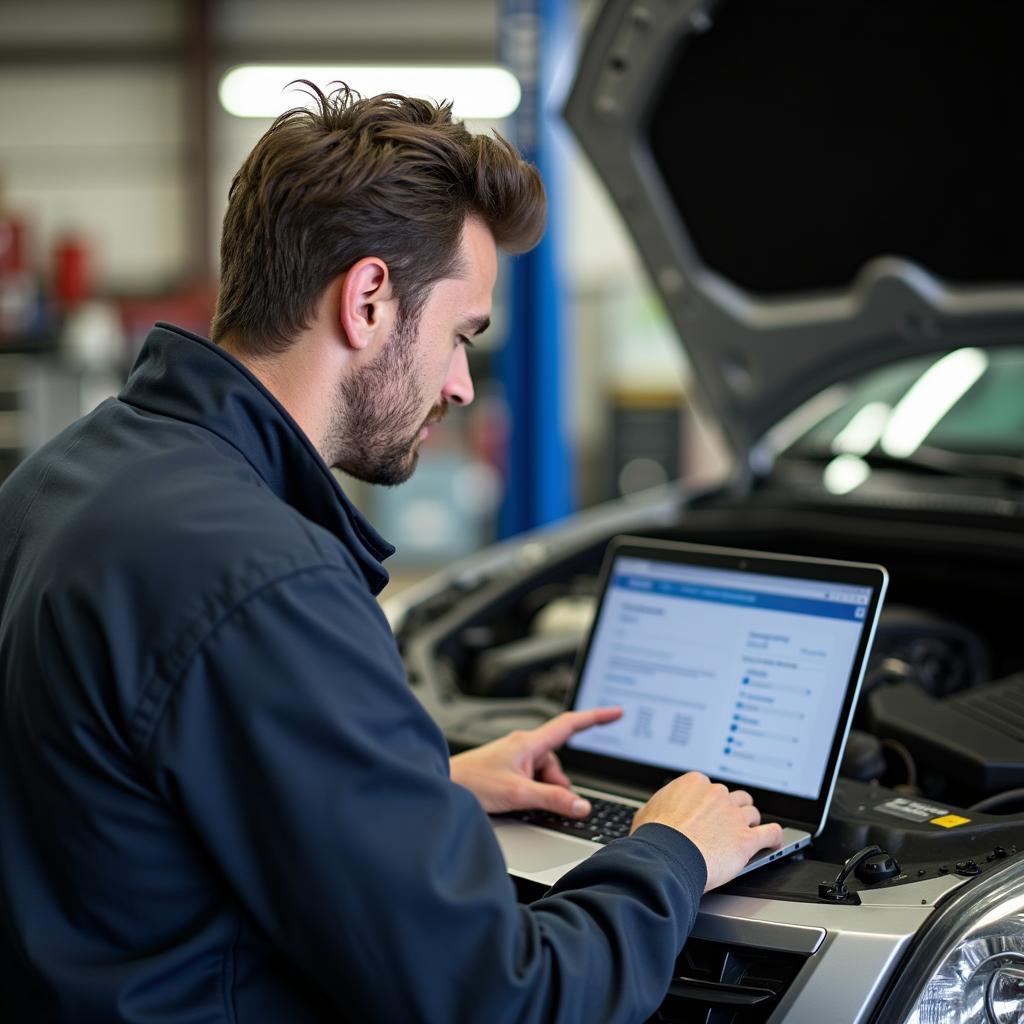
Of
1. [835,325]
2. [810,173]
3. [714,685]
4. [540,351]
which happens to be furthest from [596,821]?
[540,351]

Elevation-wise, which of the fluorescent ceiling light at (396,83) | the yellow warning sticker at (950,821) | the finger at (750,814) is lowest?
the yellow warning sticker at (950,821)

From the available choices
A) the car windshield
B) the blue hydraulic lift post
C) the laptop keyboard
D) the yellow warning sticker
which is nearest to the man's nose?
the laptop keyboard

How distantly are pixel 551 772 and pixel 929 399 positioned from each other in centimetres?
139

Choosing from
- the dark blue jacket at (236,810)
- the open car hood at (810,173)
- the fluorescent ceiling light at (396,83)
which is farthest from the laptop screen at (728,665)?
the fluorescent ceiling light at (396,83)

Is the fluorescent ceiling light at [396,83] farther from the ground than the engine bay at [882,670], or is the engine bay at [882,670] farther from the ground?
the fluorescent ceiling light at [396,83]

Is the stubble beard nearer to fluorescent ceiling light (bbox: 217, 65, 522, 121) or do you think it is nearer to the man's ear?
the man's ear

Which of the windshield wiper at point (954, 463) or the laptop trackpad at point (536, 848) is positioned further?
the windshield wiper at point (954, 463)

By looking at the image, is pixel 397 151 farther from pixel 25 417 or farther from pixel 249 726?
pixel 25 417

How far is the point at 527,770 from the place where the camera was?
1.44m

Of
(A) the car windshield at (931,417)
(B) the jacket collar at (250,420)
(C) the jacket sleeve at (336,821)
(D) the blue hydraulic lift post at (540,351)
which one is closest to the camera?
(C) the jacket sleeve at (336,821)

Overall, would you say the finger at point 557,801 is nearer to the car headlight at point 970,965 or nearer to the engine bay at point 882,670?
the engine bay at point 882,670

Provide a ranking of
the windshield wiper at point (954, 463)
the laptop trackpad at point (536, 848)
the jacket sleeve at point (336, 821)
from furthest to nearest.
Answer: the windshield wiper at point (954, 463) < the laptop trackpad at point (536, 848) < the jacket sleeve at point (336, 821)

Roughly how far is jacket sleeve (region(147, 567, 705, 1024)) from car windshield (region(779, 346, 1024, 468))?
1.60 metres

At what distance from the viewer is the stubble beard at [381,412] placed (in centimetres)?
116
